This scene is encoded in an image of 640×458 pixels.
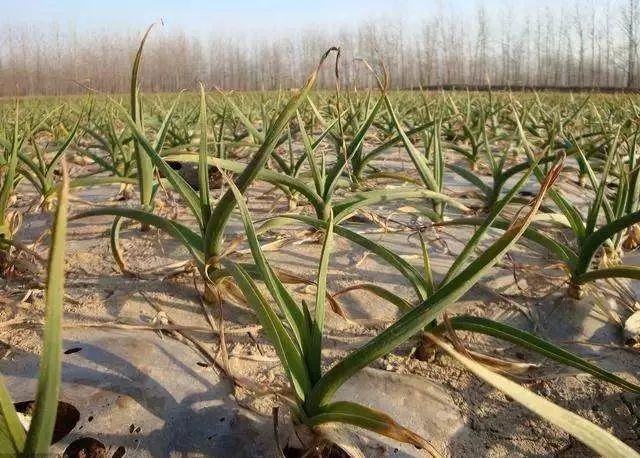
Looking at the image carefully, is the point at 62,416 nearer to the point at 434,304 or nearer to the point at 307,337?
the point at 307,337

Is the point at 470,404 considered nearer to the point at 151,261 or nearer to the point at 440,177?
the point at 151,261

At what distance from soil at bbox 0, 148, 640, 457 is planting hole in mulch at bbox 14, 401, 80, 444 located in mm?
141

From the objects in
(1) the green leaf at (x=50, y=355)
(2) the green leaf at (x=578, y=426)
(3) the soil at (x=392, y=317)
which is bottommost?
(3) the soil at (x=392, y=317)

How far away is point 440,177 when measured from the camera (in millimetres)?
1400

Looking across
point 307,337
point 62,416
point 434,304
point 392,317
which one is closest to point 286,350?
point 307,337

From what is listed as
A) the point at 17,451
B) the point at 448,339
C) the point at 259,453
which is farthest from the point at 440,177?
the point at 17,451

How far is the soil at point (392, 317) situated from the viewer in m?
0.66

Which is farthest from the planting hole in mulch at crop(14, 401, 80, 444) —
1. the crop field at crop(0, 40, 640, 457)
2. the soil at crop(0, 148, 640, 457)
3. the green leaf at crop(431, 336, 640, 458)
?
the green leaf at crop(431, 336, 640, 458)

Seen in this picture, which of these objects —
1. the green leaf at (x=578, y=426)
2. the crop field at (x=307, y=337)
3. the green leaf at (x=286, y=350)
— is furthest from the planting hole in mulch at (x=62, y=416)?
the green leaf at (x=578, y=426)

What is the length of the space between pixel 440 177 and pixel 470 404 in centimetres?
81

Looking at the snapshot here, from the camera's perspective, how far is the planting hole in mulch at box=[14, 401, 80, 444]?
1.89 ft

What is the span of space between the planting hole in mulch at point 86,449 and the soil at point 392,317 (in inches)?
6.6

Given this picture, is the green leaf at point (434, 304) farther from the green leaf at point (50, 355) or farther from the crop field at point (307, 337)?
the green leaf at point (50, 355)

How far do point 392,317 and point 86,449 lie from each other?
1.69ft
